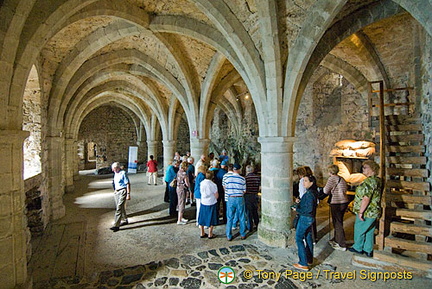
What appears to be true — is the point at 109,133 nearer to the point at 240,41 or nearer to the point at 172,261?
the point at 240,41

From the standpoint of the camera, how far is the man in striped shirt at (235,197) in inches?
170

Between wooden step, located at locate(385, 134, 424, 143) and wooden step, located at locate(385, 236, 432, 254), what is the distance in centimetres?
188

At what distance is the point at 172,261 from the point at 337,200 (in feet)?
9.71

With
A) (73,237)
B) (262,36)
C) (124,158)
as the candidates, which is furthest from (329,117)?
(124,158)

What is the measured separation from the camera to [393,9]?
13.1 feet

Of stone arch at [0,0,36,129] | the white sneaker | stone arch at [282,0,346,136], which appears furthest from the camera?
the white sneaker

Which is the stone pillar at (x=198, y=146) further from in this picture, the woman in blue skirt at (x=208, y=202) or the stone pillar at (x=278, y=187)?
the stone pillar at (x=278, y=187)

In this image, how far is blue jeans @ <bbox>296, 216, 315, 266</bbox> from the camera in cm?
329

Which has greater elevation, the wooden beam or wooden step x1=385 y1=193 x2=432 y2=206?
wooden step x1=385 y1=193 x2=432 y2=206

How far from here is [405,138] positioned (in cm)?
439

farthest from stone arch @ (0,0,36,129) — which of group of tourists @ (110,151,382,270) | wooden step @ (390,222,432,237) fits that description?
wooden step @ (390,222,432,237)

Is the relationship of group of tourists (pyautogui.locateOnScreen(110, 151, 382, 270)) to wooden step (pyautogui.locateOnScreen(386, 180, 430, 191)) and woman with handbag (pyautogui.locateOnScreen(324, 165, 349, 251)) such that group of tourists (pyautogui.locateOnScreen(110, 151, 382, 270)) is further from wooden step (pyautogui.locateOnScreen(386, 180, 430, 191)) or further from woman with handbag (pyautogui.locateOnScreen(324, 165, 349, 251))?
wooden step (pyautogui.locateOnScreen(386, 180, 430, 191))

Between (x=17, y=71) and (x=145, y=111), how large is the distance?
1185 centimetres

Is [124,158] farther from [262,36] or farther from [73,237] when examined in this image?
[262,36]
